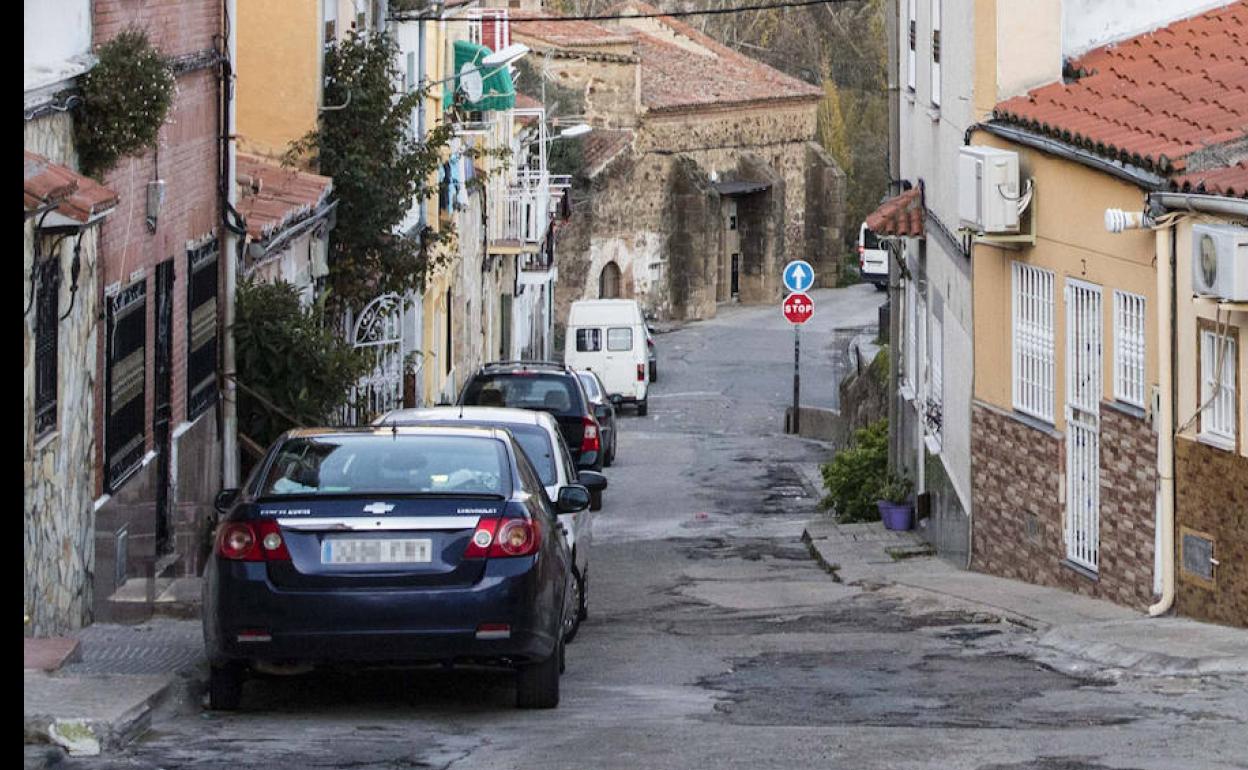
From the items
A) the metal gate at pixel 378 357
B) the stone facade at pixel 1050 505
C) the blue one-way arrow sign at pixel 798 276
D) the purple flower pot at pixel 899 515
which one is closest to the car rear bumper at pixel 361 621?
the stone facade at pixel 1050 505

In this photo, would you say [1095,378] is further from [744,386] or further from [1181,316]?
[744,386]

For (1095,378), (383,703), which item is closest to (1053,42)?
(1095,378)

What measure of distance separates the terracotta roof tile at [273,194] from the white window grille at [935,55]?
6.11m

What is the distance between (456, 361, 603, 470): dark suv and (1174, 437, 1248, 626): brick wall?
13.3m

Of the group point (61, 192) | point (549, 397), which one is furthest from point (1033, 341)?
point (549, 397)

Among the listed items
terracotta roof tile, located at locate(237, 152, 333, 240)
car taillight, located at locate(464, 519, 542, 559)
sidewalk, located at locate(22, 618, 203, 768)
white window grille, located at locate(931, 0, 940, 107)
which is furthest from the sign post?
car taillight, located at locate(464, 519, 542, 559)

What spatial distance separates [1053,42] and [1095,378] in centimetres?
362

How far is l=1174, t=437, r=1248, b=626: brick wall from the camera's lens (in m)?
12.6

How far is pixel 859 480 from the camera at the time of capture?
2469cm

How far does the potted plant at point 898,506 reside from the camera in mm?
22422

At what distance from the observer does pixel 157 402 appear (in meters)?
14.8

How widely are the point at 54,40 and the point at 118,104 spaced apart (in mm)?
493

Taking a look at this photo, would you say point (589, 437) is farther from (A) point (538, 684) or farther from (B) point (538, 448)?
(A) point (538, 684)

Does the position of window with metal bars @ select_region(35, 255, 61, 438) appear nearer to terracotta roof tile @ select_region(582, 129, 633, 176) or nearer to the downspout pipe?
the downspout pipe
